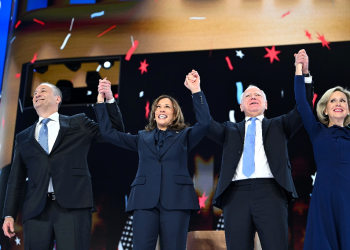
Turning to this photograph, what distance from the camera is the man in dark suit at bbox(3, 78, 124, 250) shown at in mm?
2305

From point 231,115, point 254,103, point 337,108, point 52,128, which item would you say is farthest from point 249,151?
point 231,115

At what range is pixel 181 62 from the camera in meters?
4.39

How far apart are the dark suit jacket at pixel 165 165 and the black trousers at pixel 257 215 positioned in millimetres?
238

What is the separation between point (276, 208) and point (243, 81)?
2117 mm

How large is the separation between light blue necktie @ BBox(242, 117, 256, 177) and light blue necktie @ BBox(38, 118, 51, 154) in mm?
1200

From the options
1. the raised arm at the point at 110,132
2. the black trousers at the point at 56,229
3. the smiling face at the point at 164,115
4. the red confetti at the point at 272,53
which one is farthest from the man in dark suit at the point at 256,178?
the red confetti at the point at 272,53

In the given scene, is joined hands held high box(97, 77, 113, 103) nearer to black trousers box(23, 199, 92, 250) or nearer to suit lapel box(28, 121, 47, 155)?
suit lapel box(28, 121, 47, 155)

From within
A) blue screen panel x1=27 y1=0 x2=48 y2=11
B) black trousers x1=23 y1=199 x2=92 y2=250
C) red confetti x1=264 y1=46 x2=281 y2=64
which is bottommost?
black trousers x1=23 y1=199 x2=92 y2=250

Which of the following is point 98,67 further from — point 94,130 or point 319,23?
point 319,23

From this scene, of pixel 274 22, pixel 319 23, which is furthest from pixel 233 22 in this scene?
pixel 319 23

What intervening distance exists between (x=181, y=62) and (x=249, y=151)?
2138mm

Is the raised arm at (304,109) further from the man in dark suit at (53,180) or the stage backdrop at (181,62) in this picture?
the stage backdrop at (181,62)

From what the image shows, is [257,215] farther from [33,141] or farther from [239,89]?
[239,89]

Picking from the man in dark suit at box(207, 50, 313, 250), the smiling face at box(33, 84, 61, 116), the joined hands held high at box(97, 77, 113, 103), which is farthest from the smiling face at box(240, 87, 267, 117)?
the smiling face at box(33, 84, 61, 116)
